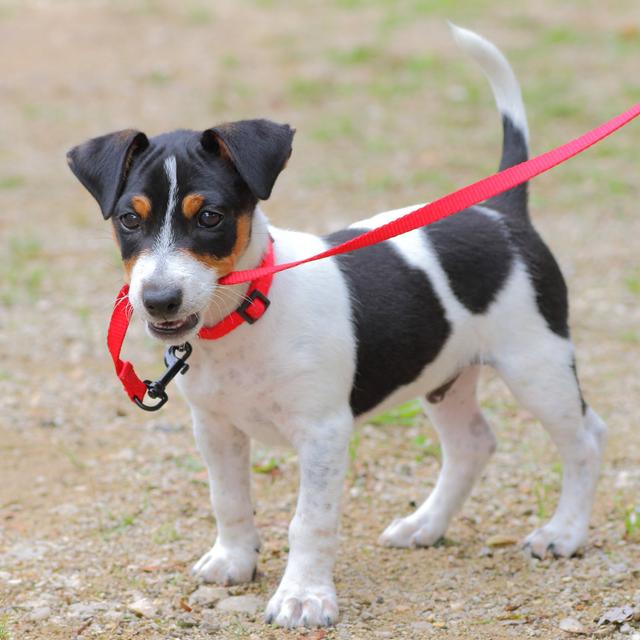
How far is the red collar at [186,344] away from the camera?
13.1 feet

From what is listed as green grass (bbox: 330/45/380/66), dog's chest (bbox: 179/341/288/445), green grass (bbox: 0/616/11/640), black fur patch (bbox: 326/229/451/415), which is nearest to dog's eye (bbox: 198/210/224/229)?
dog's chest (bbox: 179/341/288/445)

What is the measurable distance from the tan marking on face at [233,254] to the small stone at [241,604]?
133 centimetres

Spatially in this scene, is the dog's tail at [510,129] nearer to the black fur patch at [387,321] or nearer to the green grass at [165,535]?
the black fur patch at [387,321]

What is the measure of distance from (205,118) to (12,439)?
6917 millimetres

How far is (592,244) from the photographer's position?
8945mm

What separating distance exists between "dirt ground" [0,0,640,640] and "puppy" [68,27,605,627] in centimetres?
31

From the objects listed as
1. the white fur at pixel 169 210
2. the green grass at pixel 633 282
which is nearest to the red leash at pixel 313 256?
the white fur at pixel 169 210

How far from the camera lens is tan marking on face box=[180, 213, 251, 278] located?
3.76 meters

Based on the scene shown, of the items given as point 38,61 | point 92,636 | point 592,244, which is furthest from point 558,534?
point 38,61

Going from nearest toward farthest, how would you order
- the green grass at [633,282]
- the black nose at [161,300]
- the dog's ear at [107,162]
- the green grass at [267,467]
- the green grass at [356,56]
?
the black nose at [161,300], the dog's ear at [107,162], the green grass at [267,467], the green grass at [633,282], the green grass at [356,56]

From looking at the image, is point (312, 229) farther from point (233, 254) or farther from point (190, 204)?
point (190, 204)

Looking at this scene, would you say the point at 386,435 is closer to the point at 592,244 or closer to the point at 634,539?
the point at 634,539

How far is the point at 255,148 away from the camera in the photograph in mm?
3818

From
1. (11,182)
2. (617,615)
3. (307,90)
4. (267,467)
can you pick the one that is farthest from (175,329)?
(307,90)
